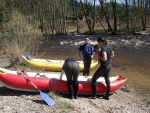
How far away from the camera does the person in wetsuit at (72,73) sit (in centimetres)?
769

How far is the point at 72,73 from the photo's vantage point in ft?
25.5

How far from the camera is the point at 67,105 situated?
7156mm

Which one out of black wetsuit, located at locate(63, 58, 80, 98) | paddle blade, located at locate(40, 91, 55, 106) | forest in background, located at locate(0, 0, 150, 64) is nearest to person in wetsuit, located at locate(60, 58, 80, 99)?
black wetsuit, located at locate(63, 58, 80, 98)

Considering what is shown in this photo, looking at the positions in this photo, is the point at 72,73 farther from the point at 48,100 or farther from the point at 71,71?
the point at 48,100

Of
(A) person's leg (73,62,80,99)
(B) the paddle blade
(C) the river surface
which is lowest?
(C) the river surface

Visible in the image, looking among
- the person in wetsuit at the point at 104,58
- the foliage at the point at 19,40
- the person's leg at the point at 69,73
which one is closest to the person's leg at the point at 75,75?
the person's leg at the point at 69,73

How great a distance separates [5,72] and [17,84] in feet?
1.82

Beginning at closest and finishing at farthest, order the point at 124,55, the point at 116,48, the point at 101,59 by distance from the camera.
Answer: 1. the point at 101,59
2. the point at 124,55
3. the point at 116,48

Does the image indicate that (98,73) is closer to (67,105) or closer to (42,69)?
(67,105)

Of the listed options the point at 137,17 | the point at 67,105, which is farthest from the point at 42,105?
the point at 137,17

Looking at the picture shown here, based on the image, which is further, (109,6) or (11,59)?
(109,6)

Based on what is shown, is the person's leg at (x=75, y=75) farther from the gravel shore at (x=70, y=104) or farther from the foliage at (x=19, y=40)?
the foliage at (x=19, y=40)

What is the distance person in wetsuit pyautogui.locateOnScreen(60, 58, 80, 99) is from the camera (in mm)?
7691

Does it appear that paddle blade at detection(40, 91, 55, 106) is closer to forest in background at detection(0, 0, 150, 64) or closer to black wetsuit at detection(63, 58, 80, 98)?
black wetsuit at detection(63, 58, 80, 98)
